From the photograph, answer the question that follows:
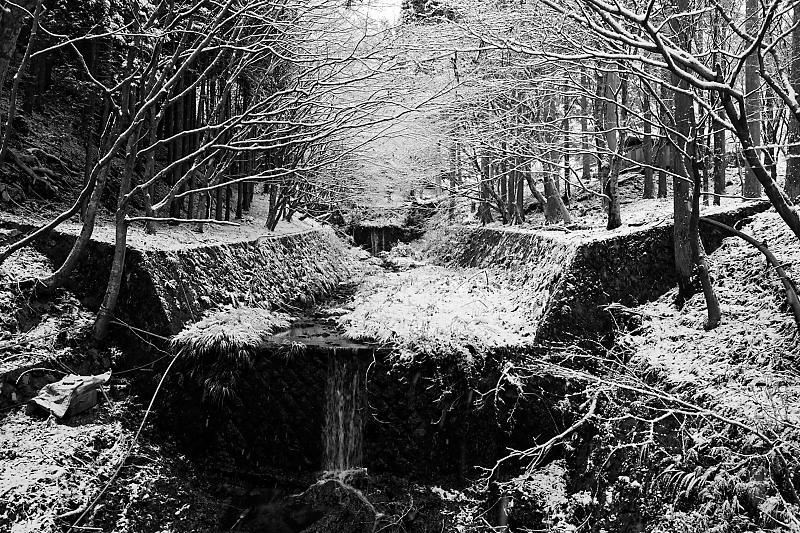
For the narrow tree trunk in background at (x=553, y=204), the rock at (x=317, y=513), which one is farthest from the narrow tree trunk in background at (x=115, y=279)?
the narrow tree trunk in background at (x=553, y=204)

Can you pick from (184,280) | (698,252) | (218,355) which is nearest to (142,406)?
(218,355)

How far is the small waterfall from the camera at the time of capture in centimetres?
823

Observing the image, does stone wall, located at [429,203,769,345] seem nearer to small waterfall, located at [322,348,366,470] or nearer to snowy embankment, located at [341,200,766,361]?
snowy embankment, located at [341,200,766,361]

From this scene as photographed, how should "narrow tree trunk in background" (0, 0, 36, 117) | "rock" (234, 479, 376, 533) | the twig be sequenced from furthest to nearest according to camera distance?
"rock" (234, 479, 376, 533), the twig, "narrow tree trunk in background" (0, 0, 36, 117)

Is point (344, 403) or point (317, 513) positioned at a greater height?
point (344, 403)

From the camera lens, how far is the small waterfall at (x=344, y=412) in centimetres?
823

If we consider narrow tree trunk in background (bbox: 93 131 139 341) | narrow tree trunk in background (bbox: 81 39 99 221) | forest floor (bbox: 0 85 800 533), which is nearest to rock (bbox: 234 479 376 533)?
forest floor (bbox: 0 85 800 533)

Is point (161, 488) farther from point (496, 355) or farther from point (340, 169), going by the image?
point (340, 169)

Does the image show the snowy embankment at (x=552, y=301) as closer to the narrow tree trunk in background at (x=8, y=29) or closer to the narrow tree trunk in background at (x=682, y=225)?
the narrow tree trunk in background at (x=682, y=225)

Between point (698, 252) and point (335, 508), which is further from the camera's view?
point (335, 508)

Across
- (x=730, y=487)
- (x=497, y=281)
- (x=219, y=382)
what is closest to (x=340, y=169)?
(x=497, y=281)

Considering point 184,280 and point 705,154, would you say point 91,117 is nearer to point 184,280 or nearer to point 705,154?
point 184,280

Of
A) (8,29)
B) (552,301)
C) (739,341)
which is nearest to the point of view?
(8,29)

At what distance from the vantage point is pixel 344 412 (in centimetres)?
834
